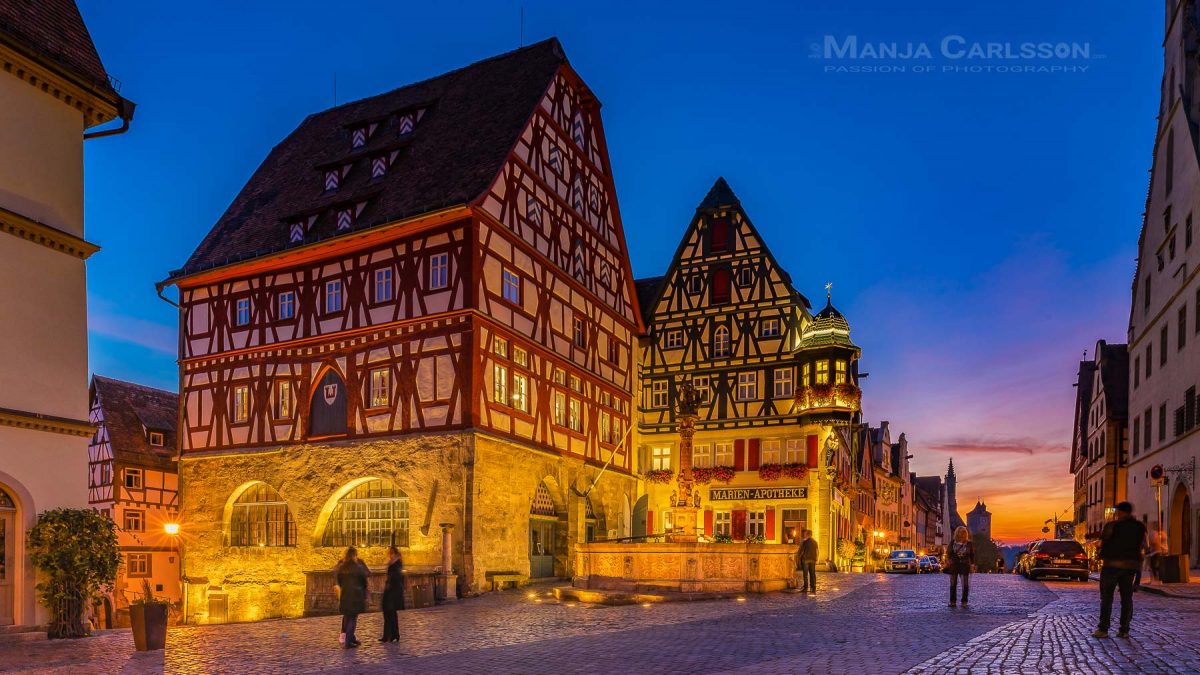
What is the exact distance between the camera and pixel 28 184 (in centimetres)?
1605

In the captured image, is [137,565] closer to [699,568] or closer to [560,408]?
[560,408]

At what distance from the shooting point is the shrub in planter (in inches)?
600

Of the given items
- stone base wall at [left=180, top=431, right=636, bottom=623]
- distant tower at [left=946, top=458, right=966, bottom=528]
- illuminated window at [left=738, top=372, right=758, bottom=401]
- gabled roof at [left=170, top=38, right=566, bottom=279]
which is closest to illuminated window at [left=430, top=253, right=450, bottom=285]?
gabled roof at [left=170, top=38, right=566, bottom=279]

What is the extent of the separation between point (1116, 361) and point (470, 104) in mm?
39500

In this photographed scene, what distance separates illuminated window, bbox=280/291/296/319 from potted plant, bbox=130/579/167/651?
18.8 m

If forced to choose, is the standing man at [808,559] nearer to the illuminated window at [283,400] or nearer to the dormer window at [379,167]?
the illuminated window at [283,400]

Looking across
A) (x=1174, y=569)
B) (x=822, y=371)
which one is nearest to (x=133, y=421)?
(x=822, y=371)

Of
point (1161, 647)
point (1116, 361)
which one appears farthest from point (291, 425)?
point (1116, 361)

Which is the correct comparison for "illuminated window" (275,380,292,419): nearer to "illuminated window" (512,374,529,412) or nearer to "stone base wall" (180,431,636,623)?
"stone base wall" (180,431,636,623)

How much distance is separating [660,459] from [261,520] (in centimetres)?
1800

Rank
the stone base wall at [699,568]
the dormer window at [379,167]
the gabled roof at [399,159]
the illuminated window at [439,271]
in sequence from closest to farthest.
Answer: the stone base wall at [699,568] → the illuminated window at [439,271] → the gabled roof at [399,159] → the dormer window at [379,167]

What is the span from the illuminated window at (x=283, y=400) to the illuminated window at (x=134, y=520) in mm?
15546

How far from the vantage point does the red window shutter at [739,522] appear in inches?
1629

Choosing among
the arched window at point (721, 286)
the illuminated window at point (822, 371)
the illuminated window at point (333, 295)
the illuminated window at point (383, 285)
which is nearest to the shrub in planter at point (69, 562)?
the illuminated window at point (383, 285)
